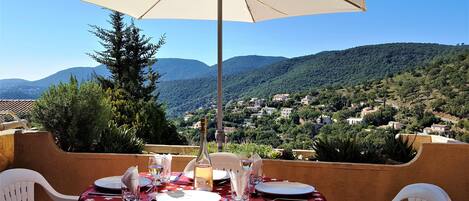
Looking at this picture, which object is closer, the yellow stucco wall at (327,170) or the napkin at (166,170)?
the napkin at (166,170)

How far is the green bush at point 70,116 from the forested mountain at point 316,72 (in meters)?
3.72

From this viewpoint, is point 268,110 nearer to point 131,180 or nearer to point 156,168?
Result: point 156,168

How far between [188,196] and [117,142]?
8.01 ft

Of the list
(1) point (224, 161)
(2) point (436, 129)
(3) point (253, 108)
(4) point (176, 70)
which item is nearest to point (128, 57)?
(4) point (176, 70)

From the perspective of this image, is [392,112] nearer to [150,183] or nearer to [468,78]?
[468,78]

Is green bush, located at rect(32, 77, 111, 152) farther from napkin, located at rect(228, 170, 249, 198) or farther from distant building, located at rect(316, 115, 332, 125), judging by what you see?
distant building, located at rect(316, 115, 332, 125)

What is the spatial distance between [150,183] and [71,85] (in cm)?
251

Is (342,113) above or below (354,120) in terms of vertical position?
above

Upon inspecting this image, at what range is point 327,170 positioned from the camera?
369 centimetres

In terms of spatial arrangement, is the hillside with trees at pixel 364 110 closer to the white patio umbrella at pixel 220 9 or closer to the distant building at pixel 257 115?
the distant building at pixel 257 115

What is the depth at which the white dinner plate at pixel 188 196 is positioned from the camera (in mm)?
2024

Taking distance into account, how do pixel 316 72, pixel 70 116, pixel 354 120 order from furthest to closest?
pixel 316 72 < pixel 354 120 < pixel 70 116

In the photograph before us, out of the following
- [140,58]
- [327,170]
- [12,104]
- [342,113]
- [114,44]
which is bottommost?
[327,170]

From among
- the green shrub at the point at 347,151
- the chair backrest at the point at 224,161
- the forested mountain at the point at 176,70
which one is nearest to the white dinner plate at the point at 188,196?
the chair backrest at the point at 224,161
